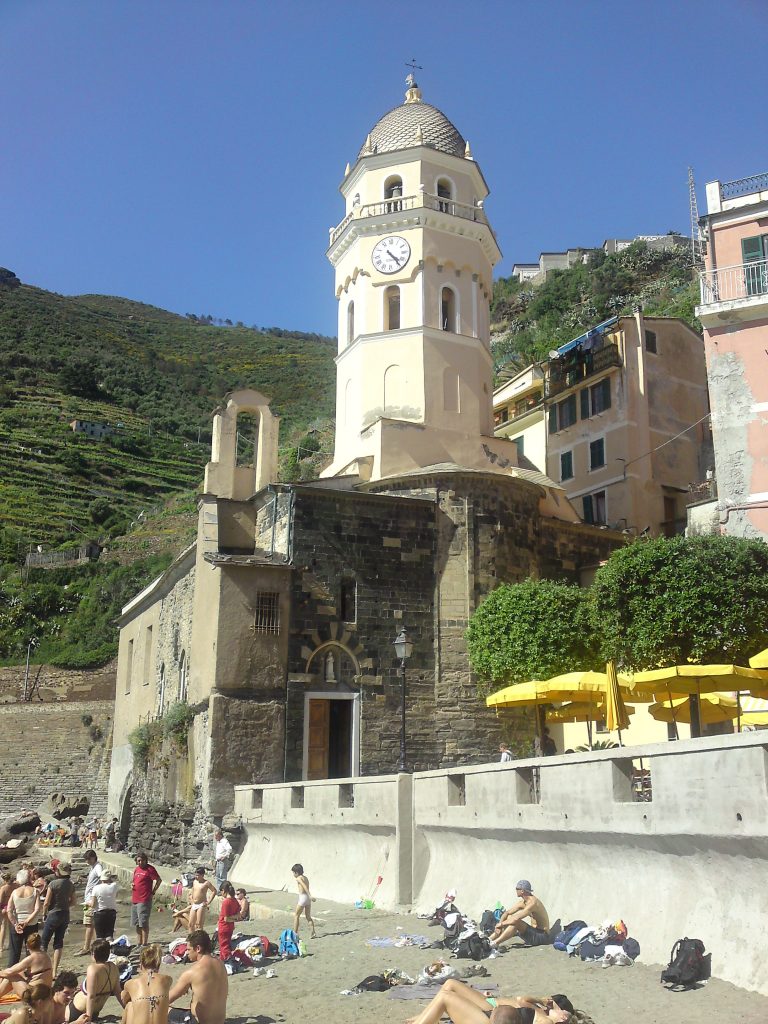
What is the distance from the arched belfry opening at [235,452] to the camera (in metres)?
27.3

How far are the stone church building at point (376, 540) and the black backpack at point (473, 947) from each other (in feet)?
40.4

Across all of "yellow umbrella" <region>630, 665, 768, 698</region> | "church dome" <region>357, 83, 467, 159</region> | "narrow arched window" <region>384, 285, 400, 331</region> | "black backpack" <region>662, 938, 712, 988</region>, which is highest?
"church dome" <region>357, 83, 467, 159</region>

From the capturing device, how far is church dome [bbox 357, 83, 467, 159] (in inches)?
1212

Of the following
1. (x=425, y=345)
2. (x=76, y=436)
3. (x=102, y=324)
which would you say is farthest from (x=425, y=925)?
(x=102, y=324)

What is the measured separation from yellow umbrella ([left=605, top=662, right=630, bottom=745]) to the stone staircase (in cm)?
4113

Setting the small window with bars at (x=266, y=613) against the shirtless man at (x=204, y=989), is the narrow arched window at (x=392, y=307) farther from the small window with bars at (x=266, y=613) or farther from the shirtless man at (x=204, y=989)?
the shirtless man at (x=204, y=989)

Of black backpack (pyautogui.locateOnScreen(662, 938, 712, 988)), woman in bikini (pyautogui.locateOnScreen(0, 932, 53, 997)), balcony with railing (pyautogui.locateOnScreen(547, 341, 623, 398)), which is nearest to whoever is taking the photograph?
black backpack (pyautogui.locateOnScreen(662, 938, 712, 988))

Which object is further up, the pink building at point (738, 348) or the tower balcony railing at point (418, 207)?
the tower balcony railing at point (418, 207)

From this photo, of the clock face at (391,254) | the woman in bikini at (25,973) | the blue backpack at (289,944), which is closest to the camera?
the woman in bikini at (25,973)

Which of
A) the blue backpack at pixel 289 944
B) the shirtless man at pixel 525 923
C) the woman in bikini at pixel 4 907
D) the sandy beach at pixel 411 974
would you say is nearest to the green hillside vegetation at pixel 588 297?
the woman in bikini at pixel 4 907

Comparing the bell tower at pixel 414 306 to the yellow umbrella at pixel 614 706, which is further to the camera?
the bell tower at pixel 414 306

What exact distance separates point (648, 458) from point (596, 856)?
76.8ft

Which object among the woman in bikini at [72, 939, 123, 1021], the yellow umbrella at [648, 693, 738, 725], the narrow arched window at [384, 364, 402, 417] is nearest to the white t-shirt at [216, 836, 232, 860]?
the yellow umbrella at [648, 693, 738, 725]

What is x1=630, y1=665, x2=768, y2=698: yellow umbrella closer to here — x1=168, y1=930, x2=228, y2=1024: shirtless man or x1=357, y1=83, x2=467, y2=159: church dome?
x1=168, y1=930, x2=228, y2=1024: shirtless man
